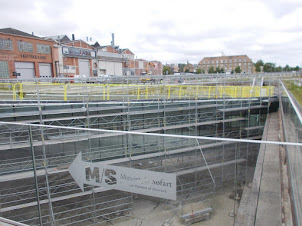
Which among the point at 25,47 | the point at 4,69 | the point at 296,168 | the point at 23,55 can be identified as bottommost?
the point at 296,168

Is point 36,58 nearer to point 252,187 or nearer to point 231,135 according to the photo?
point 231,135

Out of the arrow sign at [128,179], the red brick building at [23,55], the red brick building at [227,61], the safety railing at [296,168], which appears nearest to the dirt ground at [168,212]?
the arrow sign at [128,179]

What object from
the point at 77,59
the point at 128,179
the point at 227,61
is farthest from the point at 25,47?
the point at 227,61

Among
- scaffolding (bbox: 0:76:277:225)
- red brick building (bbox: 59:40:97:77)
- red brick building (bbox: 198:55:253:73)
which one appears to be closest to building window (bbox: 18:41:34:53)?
red brick building (bbox: 59:40:97:77)

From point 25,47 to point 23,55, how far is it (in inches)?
46.5

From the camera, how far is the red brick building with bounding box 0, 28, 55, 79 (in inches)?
1085

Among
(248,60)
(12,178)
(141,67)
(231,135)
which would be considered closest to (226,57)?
(248,60)

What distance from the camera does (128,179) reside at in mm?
2178

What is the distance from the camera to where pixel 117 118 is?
8.99 m

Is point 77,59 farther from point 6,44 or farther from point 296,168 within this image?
point 296,168

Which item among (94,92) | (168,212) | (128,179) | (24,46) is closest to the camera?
(128,179)

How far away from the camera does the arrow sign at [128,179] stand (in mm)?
2080

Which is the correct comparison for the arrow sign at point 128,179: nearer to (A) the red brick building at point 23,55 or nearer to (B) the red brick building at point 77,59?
(A) the red brick building at point 23,55

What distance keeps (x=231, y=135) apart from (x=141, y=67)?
51.4 meters
